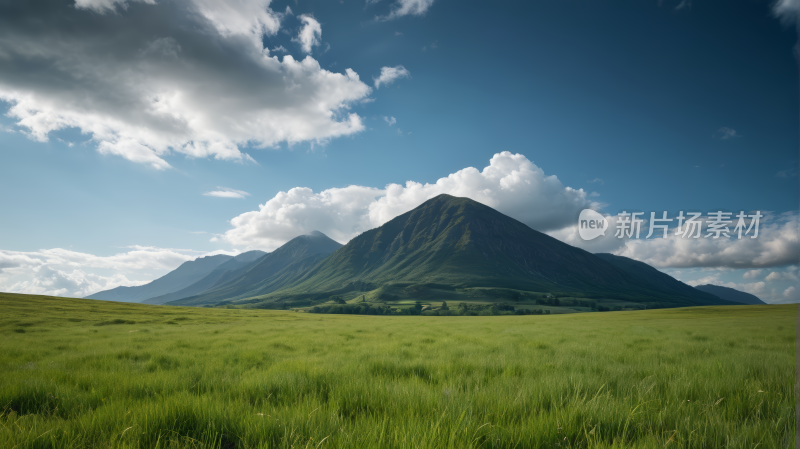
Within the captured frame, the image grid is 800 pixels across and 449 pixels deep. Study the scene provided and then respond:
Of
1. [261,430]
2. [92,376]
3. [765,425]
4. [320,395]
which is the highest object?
[765,425]

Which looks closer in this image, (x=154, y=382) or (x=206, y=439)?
(x=206, y=439)

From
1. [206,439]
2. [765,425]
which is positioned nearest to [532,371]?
[765,425]

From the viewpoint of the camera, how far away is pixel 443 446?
2340 mm

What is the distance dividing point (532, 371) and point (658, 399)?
6.82ft

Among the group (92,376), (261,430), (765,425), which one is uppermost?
(765,425)

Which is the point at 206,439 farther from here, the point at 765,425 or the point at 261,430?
the point at 765,425

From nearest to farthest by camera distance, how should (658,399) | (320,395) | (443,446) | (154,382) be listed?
(443,446), (658,399), (320,395), (154,382)

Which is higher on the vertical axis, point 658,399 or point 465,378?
point 658,399

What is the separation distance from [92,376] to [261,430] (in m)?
4.81

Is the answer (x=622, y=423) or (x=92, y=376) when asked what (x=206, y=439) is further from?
(x=92, y=376)

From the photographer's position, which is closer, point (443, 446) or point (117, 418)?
point (443, 446)

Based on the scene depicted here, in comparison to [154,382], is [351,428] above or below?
above

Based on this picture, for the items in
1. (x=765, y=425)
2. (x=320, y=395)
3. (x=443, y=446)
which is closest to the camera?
(x=443, y=446)

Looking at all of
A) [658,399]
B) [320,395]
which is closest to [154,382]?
[320,395]
